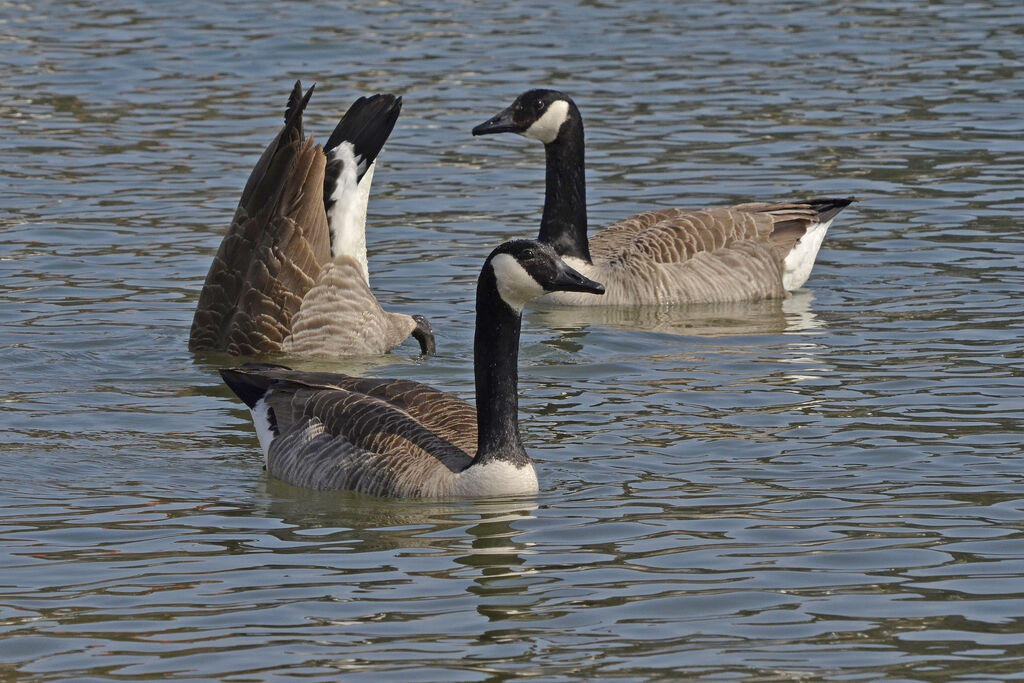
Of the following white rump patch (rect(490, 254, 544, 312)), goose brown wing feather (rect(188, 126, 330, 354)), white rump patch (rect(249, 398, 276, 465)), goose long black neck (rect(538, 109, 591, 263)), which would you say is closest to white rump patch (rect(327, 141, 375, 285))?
goose brown wing feather (rect(188, 126, 330, 354))

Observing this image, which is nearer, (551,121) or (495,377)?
(495,377)

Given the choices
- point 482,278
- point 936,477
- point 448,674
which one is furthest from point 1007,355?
point 448,674

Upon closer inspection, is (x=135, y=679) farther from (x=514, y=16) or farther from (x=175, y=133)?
(x=514, y=16)

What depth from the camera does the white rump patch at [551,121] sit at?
1515 centimetres

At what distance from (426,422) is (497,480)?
86 cm

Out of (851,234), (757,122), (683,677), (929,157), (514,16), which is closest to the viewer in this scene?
(683,677)

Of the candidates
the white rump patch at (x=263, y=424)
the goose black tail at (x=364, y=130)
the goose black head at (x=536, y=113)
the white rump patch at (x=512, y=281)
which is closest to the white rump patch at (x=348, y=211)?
the goose black tail at (x=364, y=130)

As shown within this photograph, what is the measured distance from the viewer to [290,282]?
1296 centimetres

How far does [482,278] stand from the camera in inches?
371

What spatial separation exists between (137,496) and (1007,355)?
591 cm

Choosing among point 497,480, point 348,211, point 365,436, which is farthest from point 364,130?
point 497,480

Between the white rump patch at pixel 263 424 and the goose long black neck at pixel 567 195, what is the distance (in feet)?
16.6

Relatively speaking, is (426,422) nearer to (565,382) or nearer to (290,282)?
(565,382)

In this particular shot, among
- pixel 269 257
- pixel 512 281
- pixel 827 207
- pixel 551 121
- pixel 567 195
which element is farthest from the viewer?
pixel 827 207
